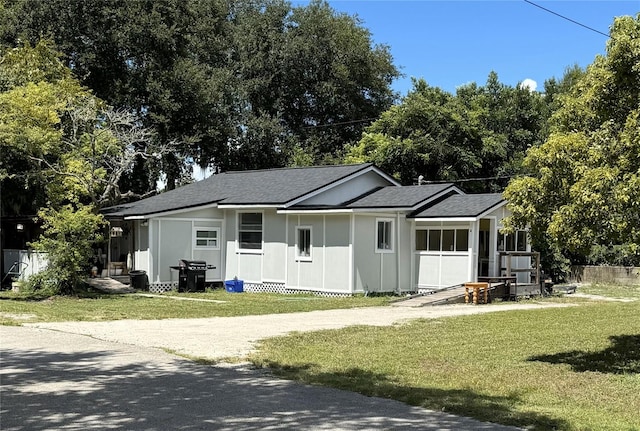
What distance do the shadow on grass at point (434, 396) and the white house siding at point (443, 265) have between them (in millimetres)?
14175

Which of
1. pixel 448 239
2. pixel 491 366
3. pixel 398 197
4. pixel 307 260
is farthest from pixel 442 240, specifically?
pixel 491 366

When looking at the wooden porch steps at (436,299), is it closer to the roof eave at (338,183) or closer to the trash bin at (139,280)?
the roof eave at (338,183)

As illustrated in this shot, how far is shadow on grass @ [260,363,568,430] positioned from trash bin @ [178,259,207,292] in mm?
14928

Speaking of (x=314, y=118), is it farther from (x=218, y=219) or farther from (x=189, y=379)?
(x=189, y=379)

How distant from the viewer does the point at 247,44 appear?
4556 cm

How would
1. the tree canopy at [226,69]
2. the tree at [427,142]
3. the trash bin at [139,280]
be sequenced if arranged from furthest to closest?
1. the tree at [427,142]
2. the tree canopy at [226,69]
3. the trash bin at [139,280]

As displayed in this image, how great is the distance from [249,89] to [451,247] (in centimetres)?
2489

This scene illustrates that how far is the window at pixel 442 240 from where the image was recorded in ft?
76.6

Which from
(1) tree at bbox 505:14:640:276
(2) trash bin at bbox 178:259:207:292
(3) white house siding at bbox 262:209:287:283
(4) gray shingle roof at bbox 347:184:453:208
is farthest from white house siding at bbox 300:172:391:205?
(1) tree at bbox 505:14:640:276

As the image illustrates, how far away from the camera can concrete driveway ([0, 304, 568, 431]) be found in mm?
6281

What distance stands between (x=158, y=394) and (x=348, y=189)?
62.7 ft

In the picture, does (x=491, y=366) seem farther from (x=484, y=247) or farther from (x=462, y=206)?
(x=484, y=247)

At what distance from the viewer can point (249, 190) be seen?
27.0 metres

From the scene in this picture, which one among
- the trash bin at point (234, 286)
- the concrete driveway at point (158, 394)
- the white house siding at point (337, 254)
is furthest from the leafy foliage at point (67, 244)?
the concrete driveway at point (158, 394)
